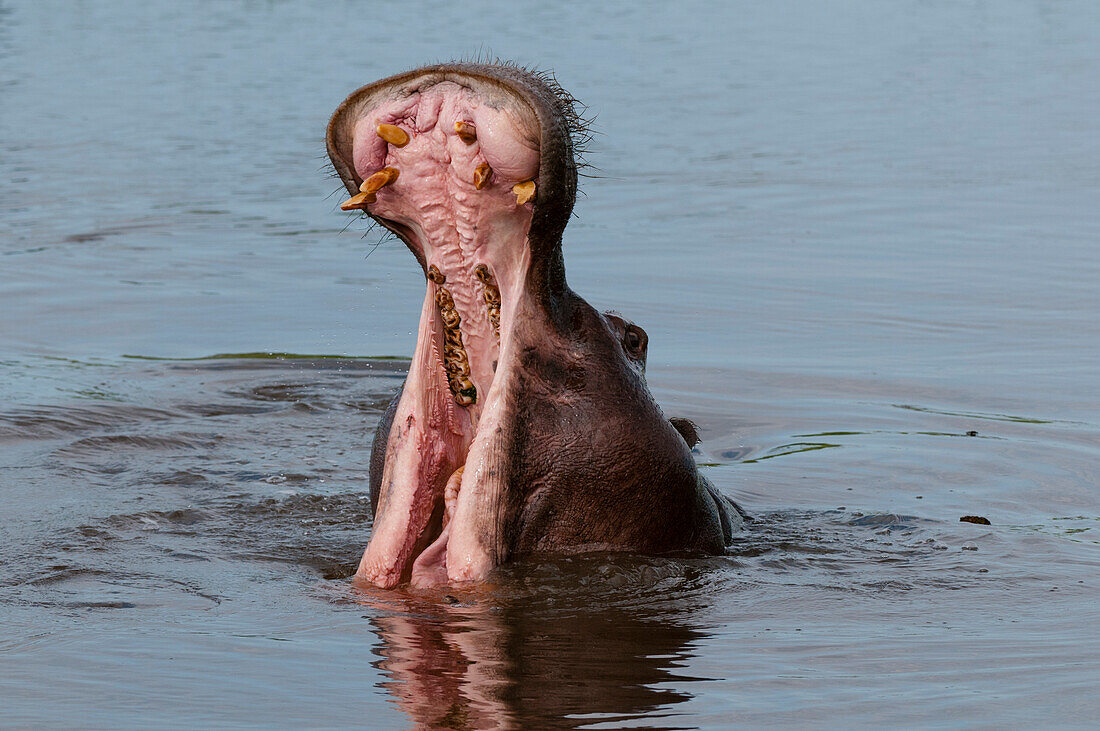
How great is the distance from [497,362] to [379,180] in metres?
0.54

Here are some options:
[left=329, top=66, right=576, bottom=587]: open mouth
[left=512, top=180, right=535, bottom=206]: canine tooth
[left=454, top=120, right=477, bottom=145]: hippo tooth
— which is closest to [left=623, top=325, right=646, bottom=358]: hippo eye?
[left=329, top=66, right=576, bottom=587]: open mouth

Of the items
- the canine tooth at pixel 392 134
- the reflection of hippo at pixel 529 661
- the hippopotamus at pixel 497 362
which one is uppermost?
the canine tooth at pixel 392 134

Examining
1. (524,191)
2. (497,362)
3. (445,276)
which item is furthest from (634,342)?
(524,191)

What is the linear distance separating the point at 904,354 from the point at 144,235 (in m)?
6.12

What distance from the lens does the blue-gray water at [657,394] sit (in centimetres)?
395

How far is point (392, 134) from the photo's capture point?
12.6 feet

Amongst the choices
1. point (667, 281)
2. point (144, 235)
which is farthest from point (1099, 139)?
point (144, 235)

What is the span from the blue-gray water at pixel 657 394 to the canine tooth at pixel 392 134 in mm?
1121

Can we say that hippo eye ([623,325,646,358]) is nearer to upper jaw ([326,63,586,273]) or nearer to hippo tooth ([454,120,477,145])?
upper jaw ([326,63,586,273])

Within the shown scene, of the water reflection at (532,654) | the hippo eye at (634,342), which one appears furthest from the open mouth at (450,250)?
the hippo eye at (634,342)

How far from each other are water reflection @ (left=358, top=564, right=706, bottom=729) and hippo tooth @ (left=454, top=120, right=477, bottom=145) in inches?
45.4

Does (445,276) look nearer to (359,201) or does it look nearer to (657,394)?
(359,201)

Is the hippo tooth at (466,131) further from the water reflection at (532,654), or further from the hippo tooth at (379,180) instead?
the water reflection at (532,654)

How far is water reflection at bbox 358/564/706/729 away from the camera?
3.62 meters
